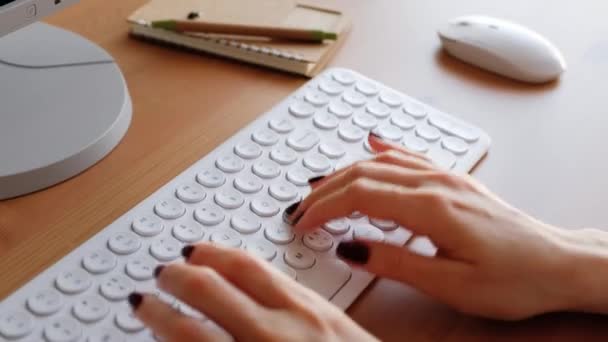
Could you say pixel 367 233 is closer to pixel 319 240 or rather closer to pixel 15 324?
pixel 319 240

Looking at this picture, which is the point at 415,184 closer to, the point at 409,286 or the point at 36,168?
the point at 409,286

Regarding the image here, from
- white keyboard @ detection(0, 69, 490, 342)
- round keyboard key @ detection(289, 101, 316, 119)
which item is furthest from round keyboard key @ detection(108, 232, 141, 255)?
round keyboard key @ detection(289, 101, 316, 119)

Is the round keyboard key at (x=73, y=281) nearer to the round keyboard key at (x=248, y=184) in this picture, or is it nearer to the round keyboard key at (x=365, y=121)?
the round keyboard key at (x=248, y=184)

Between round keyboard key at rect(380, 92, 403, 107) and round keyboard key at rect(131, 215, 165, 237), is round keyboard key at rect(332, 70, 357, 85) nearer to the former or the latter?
round keyboard key at rect(380, 92, 403, 107)

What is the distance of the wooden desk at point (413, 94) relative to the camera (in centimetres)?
60

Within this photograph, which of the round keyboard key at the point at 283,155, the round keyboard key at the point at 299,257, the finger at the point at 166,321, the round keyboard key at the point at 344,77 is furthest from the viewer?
the round keyboard key at the point at 344,77

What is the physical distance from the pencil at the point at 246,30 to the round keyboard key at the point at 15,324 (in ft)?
1.34

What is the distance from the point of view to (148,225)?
0.63m

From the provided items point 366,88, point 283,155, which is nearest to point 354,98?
point 366,88

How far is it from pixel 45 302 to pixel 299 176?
24 cm

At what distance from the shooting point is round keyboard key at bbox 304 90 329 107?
78cm

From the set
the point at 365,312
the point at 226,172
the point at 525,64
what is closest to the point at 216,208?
the point at 226,172

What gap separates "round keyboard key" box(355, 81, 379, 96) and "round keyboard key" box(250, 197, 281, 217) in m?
0.20

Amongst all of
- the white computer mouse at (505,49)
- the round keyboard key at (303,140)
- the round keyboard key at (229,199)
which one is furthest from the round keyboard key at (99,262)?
the white computer mouse at (505,49)
